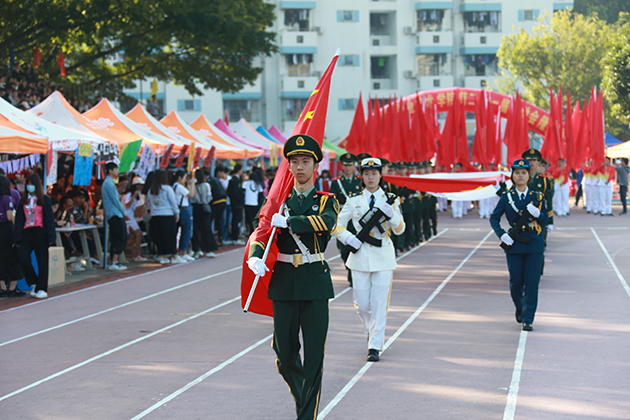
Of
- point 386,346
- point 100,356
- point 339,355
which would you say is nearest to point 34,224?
point 100,356

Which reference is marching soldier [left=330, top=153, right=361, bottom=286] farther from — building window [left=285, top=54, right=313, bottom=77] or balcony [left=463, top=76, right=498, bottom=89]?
balcony [left=463, top=76, right=498, bottom=89]

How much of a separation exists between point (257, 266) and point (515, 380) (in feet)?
9.25

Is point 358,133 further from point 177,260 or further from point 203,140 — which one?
point 177,260

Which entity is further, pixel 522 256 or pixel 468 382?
pixel 522 256

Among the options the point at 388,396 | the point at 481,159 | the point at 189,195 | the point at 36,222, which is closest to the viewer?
the point at 388,396

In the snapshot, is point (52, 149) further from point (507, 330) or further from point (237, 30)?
point (237, 30)

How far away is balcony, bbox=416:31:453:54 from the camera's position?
5448 cm

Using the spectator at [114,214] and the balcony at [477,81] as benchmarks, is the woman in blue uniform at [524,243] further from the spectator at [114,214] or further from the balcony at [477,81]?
the balcony at [477,81]

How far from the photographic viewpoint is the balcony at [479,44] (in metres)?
55.2

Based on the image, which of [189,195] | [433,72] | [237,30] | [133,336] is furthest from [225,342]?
[433,72]

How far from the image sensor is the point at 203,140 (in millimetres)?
21812

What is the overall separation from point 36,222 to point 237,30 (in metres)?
17.3

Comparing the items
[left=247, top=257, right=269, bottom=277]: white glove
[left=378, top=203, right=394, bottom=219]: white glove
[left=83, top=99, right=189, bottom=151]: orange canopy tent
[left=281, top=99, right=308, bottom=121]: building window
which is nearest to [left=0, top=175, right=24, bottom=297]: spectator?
[left=83, top=99, right=189, bottom=151]: orange canopy tent

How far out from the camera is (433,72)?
55531 millimetres
